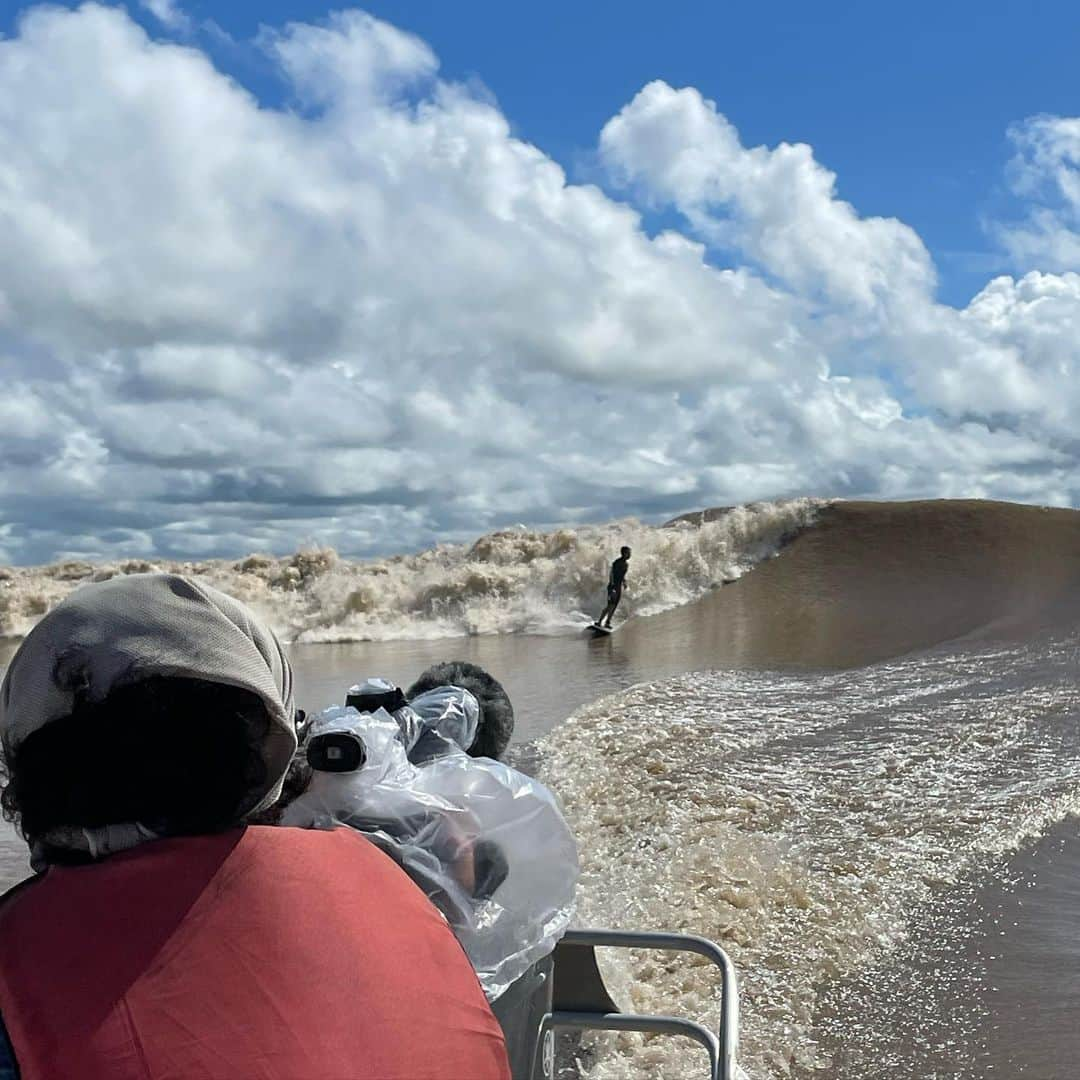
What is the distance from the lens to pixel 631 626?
18.8 metres

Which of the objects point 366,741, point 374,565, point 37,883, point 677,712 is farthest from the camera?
point 374,565

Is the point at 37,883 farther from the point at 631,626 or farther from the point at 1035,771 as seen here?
the point at 631,626

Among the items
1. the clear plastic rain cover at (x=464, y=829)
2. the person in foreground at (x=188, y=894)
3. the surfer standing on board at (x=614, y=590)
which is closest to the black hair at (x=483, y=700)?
the clear plastic rain cover at (x=464, y=829)

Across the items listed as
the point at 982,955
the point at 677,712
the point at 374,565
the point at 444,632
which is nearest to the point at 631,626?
the point at 444,632

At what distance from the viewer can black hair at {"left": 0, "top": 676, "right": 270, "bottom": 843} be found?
128 cm

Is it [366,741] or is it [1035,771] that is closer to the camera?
[366,741]

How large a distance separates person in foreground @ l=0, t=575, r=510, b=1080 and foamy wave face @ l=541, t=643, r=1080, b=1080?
2.74m

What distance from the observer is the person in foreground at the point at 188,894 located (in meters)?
1.09

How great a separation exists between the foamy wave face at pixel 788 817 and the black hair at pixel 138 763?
9.23 feet

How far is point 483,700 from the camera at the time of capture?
90.1 inches

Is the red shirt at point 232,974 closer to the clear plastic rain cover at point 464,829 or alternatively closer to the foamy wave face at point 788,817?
the clear plastic rain cover at point 464,829

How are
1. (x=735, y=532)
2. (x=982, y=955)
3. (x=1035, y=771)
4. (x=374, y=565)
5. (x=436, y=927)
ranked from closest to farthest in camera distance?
(x=436, y=927) < (x=982, y=955) < (x=1035, y=771) < (x=735, y=532) < (x=374, y=565)

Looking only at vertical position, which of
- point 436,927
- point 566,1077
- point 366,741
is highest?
point 366,741

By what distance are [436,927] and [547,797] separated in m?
0.55
